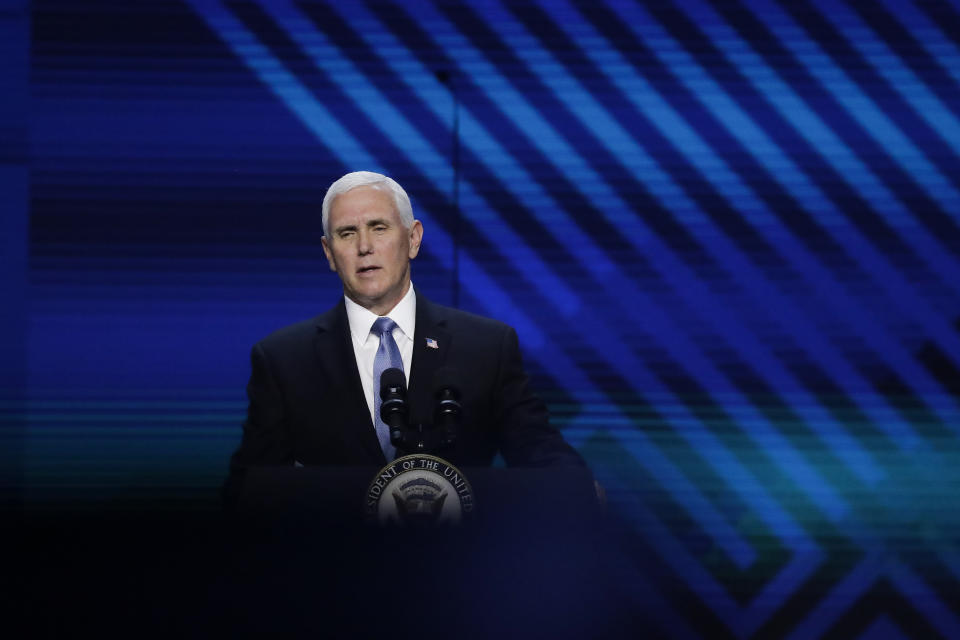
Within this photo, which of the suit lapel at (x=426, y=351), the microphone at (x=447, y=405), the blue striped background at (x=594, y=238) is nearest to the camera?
the microphone at (x=447, y=405)

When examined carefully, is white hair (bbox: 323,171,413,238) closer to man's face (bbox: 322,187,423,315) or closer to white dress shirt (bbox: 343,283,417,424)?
man's face (bbox: 322,187,423,315)

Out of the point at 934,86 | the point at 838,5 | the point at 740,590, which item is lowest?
the point at 740,590

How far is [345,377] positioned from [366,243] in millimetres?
346

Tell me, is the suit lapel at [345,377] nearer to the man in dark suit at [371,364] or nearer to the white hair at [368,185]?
the man in dark suit at [371,364]

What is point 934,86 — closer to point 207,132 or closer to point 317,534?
point 207,132

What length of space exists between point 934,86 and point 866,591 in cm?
229

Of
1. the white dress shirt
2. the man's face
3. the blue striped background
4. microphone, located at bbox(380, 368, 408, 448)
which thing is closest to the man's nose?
the man's face

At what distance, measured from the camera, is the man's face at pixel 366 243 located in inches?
97.2

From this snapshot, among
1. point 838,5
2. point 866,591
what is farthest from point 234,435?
point 838,5

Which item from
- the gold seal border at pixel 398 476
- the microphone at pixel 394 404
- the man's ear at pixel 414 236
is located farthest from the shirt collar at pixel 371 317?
the gold seal border at pixel 398 476

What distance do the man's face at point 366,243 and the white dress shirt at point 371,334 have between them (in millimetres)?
41

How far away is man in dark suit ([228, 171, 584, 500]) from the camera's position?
2348 mm

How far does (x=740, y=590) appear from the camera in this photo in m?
4.22

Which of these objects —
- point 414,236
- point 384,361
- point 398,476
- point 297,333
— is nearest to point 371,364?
point 384,361
